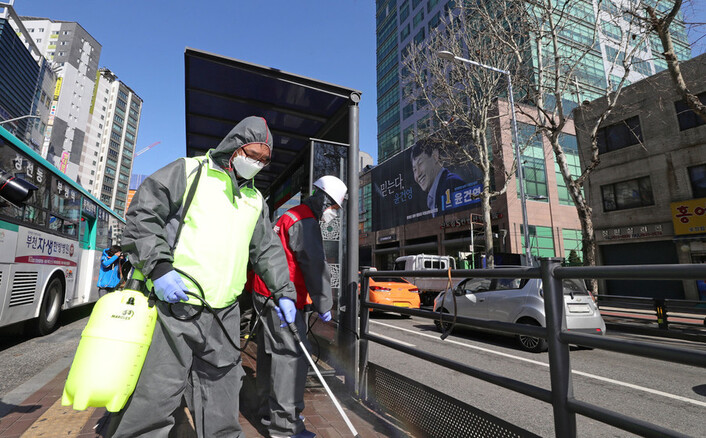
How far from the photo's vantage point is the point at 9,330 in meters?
6.94

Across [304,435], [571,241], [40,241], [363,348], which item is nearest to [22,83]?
[40,241]

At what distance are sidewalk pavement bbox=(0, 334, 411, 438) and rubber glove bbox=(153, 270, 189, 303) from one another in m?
1.03

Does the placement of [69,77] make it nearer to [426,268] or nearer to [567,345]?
[426,268]

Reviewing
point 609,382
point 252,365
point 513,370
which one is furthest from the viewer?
point 513,370

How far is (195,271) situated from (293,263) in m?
1.08

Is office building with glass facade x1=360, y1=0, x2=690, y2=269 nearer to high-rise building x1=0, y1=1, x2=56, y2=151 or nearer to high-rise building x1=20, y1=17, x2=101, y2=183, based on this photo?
high-rise building x1=0, y1=1, x2=56, y2=151

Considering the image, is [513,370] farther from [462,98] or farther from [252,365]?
[462,98]

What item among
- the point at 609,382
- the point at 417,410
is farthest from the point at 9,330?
the point at 609,382

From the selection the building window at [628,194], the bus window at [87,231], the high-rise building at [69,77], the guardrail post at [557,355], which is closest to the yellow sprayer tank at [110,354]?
the guardrail post at [557,355]

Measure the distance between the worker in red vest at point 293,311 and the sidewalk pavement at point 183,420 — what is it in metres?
0.25

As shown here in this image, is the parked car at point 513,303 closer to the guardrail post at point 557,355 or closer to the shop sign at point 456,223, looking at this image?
the guardrail post at point 557,355

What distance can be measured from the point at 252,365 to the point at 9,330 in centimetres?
605

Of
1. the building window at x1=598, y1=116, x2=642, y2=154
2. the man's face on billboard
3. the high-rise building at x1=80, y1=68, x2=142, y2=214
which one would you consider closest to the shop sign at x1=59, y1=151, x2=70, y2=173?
the high-rise building at x1=80, y1=68, x2=142, y2=214

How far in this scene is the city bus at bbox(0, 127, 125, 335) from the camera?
508 cm
